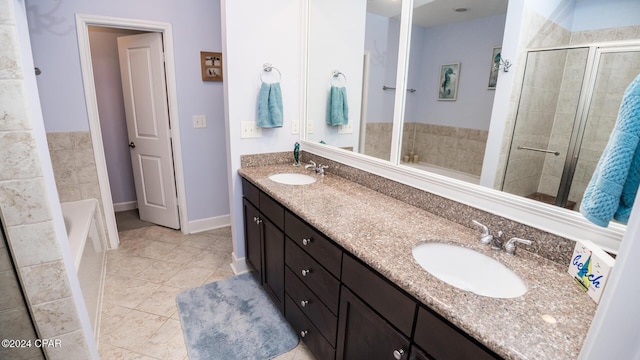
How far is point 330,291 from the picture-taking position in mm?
1344

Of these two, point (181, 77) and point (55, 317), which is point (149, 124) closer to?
point (181, 77)

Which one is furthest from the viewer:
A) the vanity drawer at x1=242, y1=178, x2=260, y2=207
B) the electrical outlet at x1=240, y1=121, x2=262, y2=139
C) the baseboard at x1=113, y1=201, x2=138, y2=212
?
the baseboard at x1=113, y1=201, x2=138, y2=212

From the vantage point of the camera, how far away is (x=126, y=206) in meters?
3.71

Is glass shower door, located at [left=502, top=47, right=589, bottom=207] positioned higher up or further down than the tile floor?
higher up

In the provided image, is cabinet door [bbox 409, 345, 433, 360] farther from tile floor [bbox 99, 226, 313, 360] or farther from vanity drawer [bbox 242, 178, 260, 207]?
vanity drawer [bbox 242, 178, 260, 207]

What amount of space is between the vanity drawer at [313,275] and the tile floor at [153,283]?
0.53 meters

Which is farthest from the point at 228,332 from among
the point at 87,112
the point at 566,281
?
the point at 87,112

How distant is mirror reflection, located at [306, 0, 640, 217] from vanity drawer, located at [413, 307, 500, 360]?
0.71 metres

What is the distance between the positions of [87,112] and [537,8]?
318 centimetres

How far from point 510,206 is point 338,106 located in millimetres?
1464

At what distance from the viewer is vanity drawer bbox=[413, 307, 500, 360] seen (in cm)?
78

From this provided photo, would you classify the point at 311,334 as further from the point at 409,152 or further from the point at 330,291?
the point at 409,152

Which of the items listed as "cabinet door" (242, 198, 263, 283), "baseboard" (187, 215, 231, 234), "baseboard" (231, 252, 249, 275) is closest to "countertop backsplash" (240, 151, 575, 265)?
"cabinet door" (242, 198, 263, 283)

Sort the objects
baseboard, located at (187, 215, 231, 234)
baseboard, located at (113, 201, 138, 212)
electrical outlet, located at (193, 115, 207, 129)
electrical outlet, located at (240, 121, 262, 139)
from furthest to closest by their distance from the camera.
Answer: baseboard, located at (113, 201, 138, 212), baseboard, located at (187, 215, 231, 234), electrical outlet, located at (193, 115, 207, 129), electrical outlet, located at (240, 121, 262, 139)
